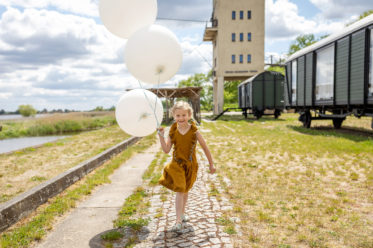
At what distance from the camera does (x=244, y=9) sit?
32469 millimetres

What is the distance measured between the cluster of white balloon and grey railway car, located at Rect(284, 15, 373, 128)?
864 cm

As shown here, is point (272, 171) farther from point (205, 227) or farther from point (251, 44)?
point (251, 44)

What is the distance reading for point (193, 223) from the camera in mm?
3758

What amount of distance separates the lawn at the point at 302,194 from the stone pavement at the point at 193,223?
10.0 inches

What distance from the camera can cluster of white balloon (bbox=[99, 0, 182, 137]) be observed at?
12.7ft

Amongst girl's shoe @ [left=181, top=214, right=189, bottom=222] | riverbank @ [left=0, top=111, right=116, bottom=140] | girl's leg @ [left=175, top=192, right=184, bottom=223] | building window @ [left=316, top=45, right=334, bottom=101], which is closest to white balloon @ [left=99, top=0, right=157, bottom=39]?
girl's leg @ [left=175, top=192, right=184, bottom=223]

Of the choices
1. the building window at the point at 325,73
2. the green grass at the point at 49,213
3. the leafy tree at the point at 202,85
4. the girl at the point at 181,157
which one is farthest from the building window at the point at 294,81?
the leafy tree at the point at 202,85

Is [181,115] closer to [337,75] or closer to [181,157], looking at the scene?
[181,157]

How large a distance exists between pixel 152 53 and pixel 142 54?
0.14 meters

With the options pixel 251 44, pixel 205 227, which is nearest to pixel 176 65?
pixel 205 227

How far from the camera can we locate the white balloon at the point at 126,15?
4.04 metres

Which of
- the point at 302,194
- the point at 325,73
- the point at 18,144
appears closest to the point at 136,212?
the point at 302,194

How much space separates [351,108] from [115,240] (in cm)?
1079

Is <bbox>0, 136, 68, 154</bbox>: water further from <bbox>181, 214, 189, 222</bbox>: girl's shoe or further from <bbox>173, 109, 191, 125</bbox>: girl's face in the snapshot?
<bbox>173, 109, 191, 125</bbox>: girl's face
